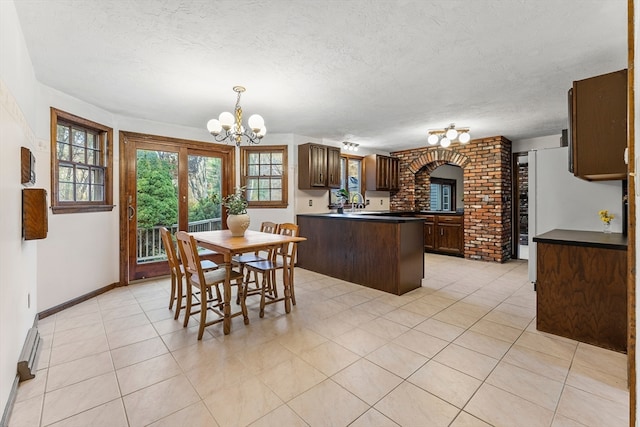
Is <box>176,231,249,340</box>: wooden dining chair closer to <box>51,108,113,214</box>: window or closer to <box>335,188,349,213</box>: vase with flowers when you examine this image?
<box>51,108,113,214</box>: window

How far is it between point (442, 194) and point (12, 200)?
31.2 ft

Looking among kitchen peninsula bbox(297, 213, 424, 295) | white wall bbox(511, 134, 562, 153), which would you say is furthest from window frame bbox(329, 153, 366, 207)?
white wall bbox(511, 134, 562, 153)

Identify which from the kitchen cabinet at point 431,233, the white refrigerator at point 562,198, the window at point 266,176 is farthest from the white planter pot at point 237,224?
the kitchen cabinet at point 431,233

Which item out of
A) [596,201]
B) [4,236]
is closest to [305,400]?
[4,236]

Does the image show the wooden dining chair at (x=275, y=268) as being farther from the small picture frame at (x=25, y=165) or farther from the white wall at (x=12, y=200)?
the small picture frame at (x=25, y=165)

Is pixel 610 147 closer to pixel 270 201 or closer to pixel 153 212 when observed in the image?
pixel 270 201

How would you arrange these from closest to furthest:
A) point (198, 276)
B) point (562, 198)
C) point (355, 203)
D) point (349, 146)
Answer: point (198, 276) → point (562, 198) → point (349, 146) → point (355, 203)

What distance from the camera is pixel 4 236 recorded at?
5.19 feet

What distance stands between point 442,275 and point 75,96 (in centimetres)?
539

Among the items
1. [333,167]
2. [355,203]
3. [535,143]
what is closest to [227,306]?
[333,167]

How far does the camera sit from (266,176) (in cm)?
526

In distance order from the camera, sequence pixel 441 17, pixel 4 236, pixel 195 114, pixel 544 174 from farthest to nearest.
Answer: pixel 195 114
pixel 544 174
pixel 441 17
pixel 4 236

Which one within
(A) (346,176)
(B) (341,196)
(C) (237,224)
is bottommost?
(C) (237,224)

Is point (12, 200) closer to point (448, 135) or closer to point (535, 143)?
point (448, 135)
